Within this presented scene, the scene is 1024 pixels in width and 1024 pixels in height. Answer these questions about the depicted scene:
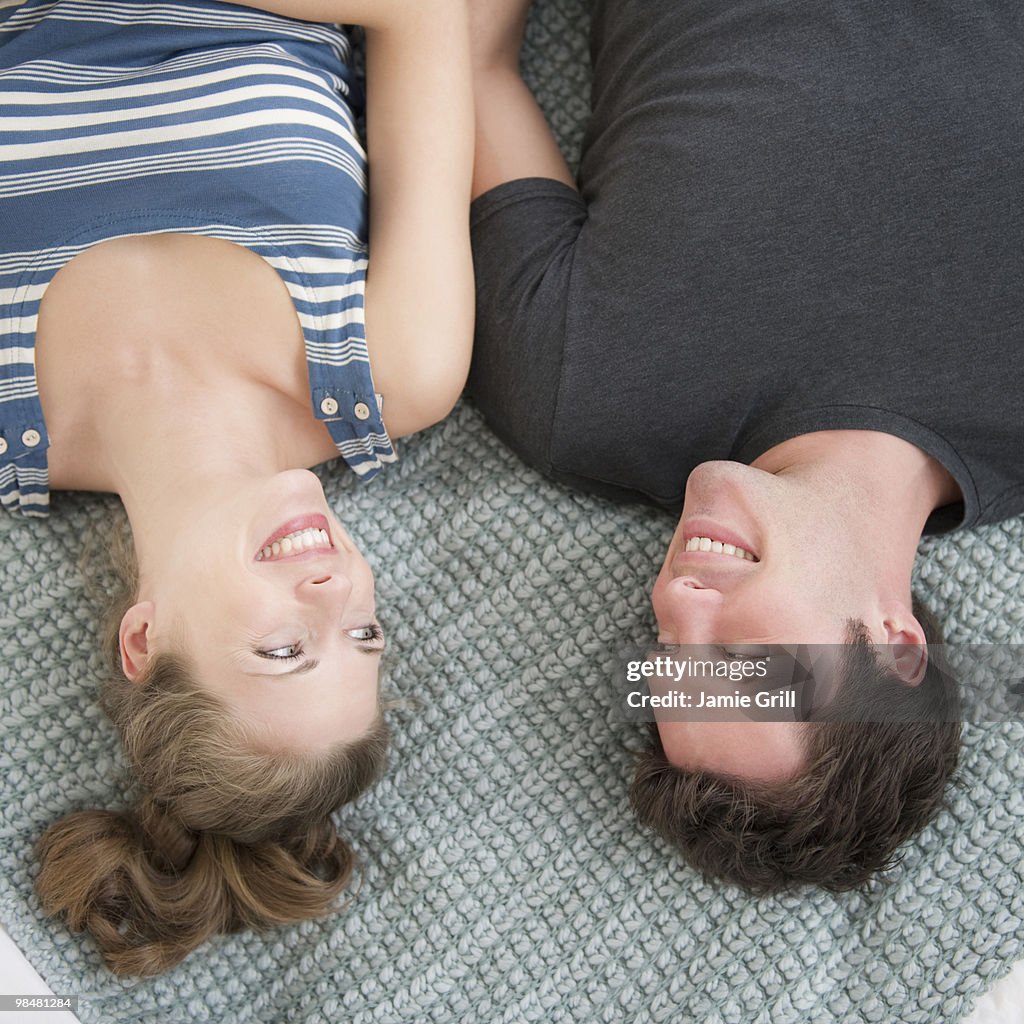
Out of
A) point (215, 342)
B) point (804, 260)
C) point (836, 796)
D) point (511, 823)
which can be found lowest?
point (511, 823)

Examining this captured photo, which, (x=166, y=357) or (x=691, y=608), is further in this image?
(x=166, y=357)

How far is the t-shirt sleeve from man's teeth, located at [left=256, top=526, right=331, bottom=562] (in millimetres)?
364

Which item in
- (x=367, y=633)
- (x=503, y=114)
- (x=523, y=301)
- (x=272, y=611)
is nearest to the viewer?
(x=272, y=611)

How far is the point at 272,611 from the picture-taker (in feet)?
4.08

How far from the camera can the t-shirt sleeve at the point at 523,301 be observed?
1473mm

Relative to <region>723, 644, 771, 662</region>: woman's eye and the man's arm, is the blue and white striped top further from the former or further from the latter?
<region>723, 644, 771, 662</region>: woman's eye

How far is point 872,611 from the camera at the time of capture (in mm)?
1310

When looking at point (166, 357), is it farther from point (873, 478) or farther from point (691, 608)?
point (873, 478)

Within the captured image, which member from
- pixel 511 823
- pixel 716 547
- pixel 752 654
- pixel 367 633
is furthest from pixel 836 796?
pixel 367 633

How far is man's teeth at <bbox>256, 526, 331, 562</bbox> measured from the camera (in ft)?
4.33

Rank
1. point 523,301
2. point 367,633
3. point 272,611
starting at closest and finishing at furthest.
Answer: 1. point 272,611
2. point 367,633
3. point 523,301

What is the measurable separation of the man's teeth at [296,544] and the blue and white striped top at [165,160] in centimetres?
21

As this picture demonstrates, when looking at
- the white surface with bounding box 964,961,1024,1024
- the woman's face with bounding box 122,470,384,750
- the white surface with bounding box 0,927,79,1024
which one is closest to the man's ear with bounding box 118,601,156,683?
Result: the woman's face with bounding box 122,470,384,750

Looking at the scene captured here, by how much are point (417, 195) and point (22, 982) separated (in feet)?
3.91
